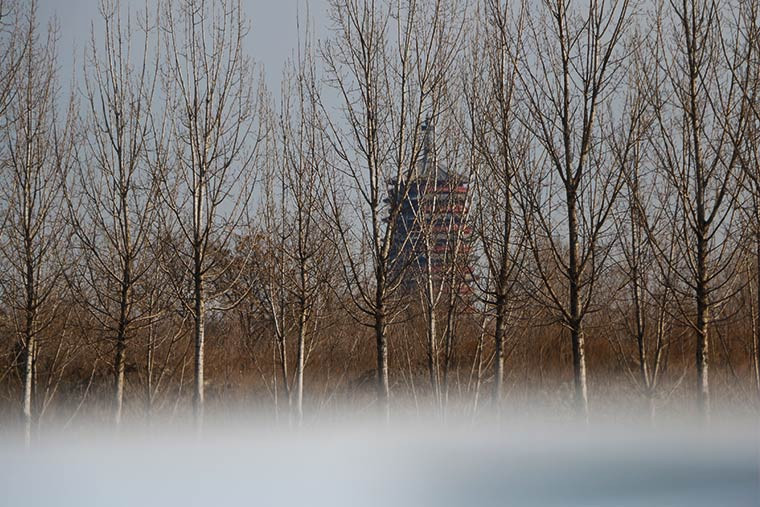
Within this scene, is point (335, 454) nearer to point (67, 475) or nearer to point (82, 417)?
point (67, 475)

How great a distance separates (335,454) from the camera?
830 centimetres

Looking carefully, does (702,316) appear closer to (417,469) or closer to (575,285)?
(575,285)

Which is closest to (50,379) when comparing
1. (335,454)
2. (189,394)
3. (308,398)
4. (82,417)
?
(82,417)

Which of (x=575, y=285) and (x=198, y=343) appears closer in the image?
(x=575, y=285)

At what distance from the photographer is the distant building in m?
8.15

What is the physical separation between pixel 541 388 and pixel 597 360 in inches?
53.3

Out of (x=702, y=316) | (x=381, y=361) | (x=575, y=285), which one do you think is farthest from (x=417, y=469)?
(x=702, y=316)

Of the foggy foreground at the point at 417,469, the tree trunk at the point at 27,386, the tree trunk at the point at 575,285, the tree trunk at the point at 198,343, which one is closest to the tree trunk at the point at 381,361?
the foggy foreground at the point at 417,469

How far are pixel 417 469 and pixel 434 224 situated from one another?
11.1 feet

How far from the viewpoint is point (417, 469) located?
7.34 m

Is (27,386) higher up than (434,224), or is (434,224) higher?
(434,224)

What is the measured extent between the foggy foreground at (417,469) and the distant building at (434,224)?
1835mm

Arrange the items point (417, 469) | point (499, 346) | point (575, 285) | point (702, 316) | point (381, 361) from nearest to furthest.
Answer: point (575, 285), point (702, 316), point (417, 469), point (381, 361), point (499, 346)

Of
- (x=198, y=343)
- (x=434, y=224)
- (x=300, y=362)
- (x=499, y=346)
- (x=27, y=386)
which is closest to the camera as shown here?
(x=198, y=343)
